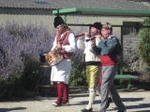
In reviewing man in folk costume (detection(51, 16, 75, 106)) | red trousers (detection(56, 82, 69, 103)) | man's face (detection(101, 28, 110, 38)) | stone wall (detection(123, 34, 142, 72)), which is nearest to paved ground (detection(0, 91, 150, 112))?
red trousers (detection(56, 82, 69, 103))

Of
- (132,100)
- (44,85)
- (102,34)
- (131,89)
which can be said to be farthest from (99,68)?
(131,89)

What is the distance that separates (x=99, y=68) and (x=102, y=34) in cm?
72

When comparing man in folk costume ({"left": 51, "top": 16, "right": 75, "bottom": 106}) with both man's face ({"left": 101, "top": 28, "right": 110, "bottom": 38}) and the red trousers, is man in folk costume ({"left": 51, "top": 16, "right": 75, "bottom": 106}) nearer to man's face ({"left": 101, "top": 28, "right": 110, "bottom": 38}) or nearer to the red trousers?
the red trousers

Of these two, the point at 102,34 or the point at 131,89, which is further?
the point at 131,89

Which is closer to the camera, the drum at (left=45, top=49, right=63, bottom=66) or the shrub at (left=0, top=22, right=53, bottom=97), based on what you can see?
the drum at (left=45, top=49, right=63, bottom=66)

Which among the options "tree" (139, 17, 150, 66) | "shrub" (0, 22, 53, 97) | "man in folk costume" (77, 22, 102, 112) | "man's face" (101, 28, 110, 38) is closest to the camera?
"man's face" (101, 28, 110, 38)

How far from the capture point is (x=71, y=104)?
9852 millimetres

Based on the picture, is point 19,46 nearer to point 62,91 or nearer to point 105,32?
point 62,91

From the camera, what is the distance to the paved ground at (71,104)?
9.27m

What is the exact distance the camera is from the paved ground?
927cm

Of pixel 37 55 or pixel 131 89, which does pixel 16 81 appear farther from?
pixel 131 89

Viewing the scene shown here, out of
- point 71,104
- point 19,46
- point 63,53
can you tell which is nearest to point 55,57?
point 63,53

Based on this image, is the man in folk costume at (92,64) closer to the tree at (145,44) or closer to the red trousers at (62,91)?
the red trousers at (62,91)

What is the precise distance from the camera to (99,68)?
8.99 m
